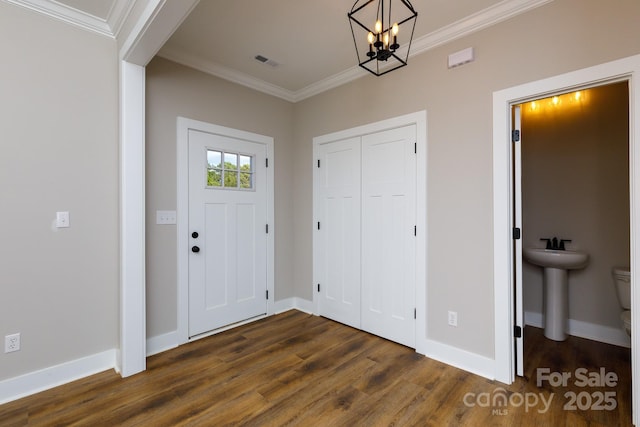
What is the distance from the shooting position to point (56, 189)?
2.21m

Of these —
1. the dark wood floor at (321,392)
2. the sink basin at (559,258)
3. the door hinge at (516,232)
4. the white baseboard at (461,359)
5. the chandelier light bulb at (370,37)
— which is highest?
the chandelier light bulb at (370,37)

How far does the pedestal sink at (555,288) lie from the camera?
287cm

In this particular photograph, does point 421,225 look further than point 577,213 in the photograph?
No

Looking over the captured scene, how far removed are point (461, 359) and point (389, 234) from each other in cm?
120

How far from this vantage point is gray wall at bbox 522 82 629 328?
2.85 meters

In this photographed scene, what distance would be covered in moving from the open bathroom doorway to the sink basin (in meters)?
0.02

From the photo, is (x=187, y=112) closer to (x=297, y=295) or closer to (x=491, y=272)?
(x=297, y=295)

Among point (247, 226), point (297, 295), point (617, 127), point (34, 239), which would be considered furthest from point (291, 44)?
point (617, 127)

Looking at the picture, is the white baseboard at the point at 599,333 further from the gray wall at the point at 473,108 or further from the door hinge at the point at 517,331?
the gray wall at the point at 473,108

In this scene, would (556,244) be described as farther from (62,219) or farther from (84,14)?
(84,14)

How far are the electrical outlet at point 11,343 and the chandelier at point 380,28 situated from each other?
2891 mm

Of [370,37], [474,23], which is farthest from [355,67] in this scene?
[370,37]

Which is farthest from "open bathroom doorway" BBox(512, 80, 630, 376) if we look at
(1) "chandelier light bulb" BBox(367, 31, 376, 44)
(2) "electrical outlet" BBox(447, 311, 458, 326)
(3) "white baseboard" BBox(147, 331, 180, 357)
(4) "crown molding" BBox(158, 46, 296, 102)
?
(3) "white baseboard" BBox(147, 331, 180, 357)

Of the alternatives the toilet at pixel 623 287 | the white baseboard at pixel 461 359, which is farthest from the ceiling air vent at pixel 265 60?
the toilet at pixel 623 287
